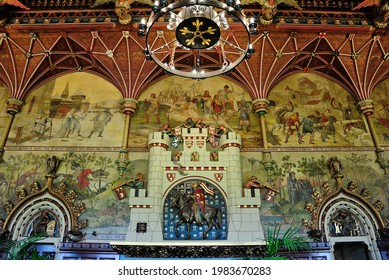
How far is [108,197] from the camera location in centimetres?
1134

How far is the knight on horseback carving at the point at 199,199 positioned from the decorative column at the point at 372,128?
20.1 feet

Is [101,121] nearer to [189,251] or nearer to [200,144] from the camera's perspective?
[200,144]

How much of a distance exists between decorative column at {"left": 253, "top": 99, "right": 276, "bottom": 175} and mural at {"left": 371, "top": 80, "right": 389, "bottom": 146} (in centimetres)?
433

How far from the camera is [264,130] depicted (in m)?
12.5

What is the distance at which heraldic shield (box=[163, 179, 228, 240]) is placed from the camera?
10773 mm

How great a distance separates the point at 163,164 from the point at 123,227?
242 cm

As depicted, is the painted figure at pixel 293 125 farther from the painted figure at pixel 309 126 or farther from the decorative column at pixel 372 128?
the decorative column at pixel 372 128

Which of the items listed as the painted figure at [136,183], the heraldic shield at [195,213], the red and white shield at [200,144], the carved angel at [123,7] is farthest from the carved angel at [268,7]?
the painted figure at [136,183]

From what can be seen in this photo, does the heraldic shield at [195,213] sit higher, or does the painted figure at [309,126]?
the painted figure at [309,126]

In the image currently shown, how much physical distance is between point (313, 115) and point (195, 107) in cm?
464

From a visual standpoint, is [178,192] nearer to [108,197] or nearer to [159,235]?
[159,235]

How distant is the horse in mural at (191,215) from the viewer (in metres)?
10.8

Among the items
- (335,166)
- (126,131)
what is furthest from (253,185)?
(126,131)

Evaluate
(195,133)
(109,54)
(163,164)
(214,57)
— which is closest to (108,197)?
(163,164)
